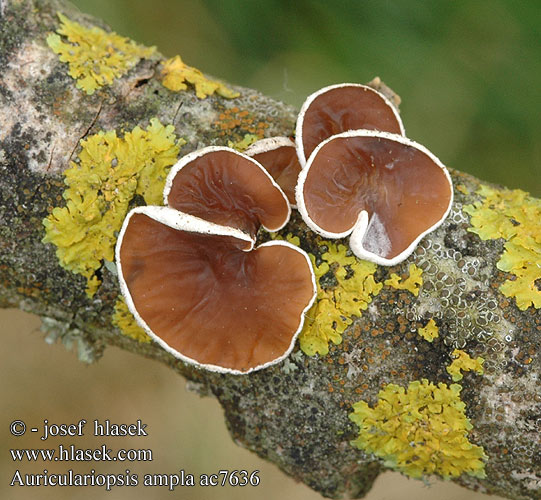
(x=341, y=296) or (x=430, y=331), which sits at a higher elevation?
(x=341, y=296)

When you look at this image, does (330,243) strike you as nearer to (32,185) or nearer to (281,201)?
(281,201)

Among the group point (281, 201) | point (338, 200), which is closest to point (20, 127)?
point (281, 201)

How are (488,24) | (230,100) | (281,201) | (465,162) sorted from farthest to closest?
(465,162) → (488,24) → (230,100) → (281,201)

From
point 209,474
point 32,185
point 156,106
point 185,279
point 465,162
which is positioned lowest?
point 209,474

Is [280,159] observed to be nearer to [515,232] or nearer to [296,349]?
[296,349]

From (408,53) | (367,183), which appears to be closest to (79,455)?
(367,183)

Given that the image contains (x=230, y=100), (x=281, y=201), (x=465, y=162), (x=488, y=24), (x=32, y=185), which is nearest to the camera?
(x=281, y=201)

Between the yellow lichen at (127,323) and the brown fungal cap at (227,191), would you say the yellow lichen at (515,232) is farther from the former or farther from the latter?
the yellow lichen at (127,323)
